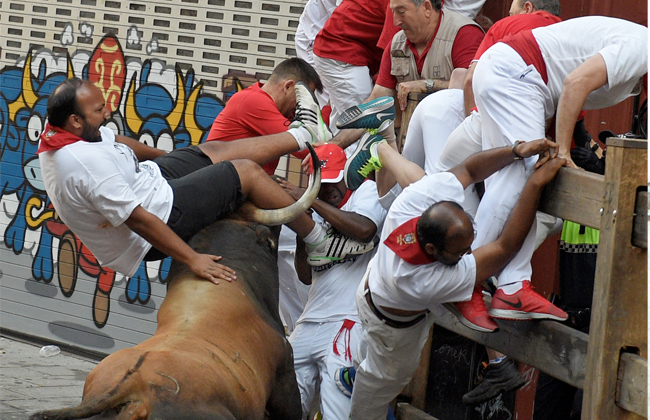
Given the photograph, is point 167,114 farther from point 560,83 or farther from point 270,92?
point 560,83

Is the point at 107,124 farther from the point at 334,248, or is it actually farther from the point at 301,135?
the point at 334,248

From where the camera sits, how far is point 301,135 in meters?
5.91

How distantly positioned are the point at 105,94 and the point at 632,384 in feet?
25.0

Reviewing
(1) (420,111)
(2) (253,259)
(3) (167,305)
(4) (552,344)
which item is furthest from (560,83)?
(3) (167,305)

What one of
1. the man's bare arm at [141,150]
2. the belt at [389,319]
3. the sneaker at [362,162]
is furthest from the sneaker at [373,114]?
the man's bare arm at [141,150]

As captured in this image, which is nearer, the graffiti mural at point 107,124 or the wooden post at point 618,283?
the wooden post at point 618,283

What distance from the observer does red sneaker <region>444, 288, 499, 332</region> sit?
173 inches

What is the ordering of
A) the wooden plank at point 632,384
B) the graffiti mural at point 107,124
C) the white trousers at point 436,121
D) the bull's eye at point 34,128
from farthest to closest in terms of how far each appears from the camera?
the bull's eye at point 34,128, the graffiti mural at point 107,124, the white trousers at point 436,121, the wooden plank at point 632,384

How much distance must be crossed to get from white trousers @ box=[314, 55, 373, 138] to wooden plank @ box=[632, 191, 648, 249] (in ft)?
12.4

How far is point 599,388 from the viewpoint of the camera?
3.73 metres

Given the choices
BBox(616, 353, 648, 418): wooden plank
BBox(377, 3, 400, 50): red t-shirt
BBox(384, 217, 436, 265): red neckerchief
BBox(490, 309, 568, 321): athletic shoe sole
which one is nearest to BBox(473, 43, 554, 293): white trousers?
BBox(490, 309, 568, 321): athletic shoe sole

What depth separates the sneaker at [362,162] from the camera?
5.64 meters

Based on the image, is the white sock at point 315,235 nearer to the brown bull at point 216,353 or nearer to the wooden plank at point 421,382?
the brown bull at point 216,353

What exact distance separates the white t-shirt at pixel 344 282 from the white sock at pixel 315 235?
0.10 metres
